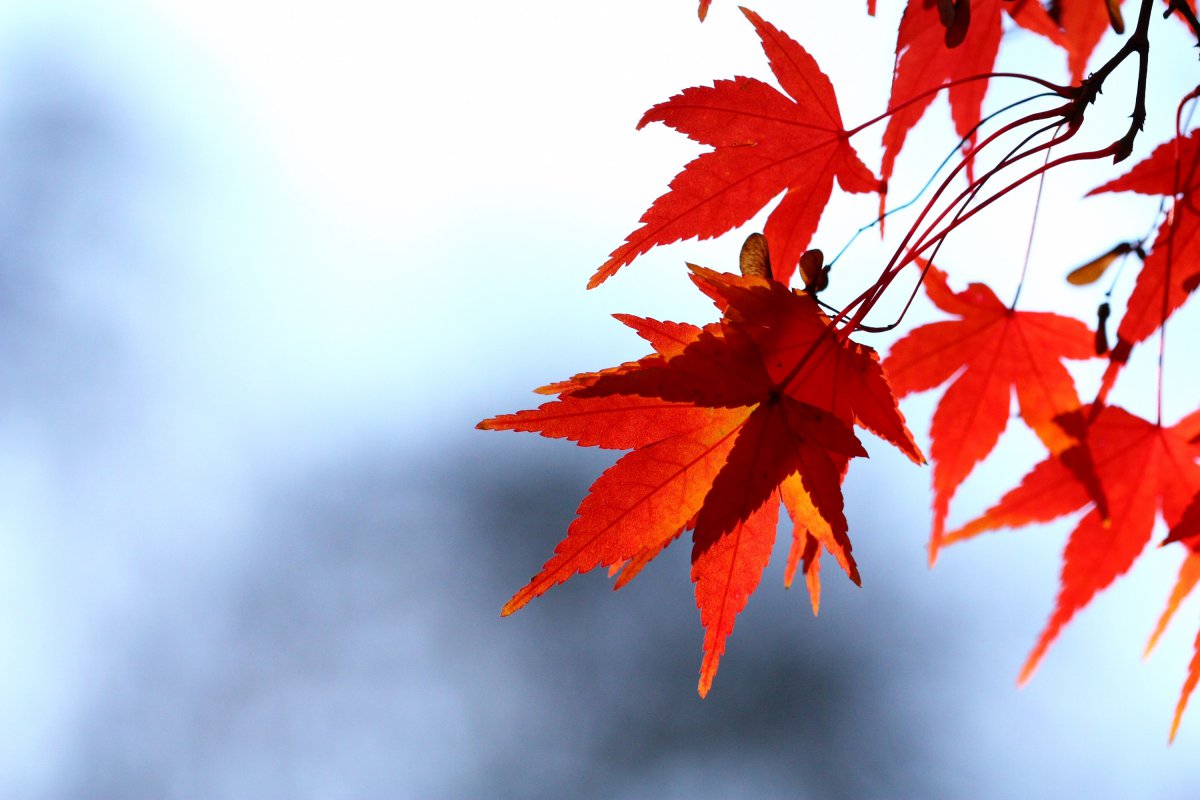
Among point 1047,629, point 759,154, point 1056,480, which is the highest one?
point 759,154

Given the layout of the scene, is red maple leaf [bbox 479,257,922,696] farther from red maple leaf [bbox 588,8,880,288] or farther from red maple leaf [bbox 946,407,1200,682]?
red maple leaf [bbox 946,407,1200,682]

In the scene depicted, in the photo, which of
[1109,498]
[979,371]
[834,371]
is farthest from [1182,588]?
[834,371]

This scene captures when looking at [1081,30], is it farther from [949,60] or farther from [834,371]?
[834,371]

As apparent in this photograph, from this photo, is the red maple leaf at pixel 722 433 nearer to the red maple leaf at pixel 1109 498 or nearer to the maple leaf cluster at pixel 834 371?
the maple leaf cluster at pixel 834 371

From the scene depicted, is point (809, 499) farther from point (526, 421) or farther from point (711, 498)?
point (526, 421)

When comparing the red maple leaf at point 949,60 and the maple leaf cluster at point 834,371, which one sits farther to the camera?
the red maple leaf at point 949,60

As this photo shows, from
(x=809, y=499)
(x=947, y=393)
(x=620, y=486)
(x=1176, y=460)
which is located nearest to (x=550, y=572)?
(x=620, y=486)

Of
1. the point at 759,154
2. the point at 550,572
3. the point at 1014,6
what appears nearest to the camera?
the point at 550,572

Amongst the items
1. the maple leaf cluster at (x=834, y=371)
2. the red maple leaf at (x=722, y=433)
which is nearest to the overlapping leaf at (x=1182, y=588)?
the maple leaf cluster at (x=834, y=371)
